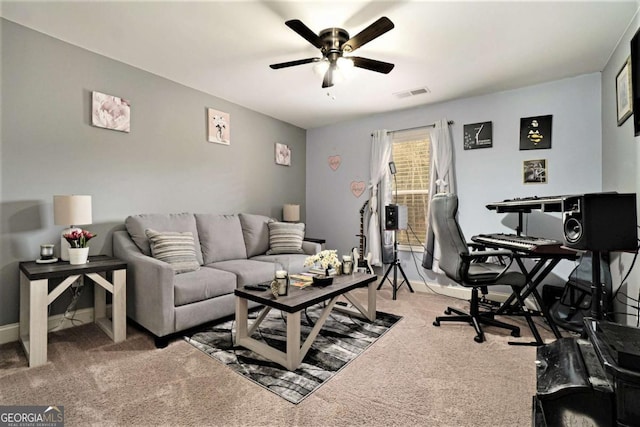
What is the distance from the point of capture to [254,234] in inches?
154

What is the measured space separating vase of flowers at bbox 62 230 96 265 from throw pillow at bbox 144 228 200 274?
0.49 meters

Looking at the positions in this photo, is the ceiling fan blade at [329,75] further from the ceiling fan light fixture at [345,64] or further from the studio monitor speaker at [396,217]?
the studio monitor speaker at [396,217]

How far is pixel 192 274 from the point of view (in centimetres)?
264

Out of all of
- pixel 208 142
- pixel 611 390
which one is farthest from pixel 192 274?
pixel 611 390

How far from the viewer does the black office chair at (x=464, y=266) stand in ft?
8.16

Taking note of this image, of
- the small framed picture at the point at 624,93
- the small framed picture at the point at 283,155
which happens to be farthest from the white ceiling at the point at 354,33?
the small framed picture at the point at 283,155

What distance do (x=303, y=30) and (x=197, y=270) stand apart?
7.19ft

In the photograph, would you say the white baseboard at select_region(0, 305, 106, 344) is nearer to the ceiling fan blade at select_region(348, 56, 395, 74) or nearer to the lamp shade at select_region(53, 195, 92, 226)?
the lamp shade at select_region(53, 195, 92, 226)

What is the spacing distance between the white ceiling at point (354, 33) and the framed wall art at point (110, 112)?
0.40m

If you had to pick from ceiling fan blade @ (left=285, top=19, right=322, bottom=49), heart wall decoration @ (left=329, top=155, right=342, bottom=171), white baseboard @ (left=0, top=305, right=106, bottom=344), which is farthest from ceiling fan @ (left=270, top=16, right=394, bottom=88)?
white baseboard @ (left=0, top=305, right=106, bottom=344)

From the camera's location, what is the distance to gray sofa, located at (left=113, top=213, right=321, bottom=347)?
2.31 meters

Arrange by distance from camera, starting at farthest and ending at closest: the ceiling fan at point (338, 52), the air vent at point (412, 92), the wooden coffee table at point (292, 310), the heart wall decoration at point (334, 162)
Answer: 1. the heart wall decoration at point (334, 162)
2. the air vent at point (412, 92)
3. the ceiling fan at point (338, 52)
4. the wooden coffee table at point (292, 310)

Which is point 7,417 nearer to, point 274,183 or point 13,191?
point 13,191

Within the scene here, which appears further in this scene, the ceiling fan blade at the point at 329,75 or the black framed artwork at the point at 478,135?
the black framed artwork at the point at 478,135
